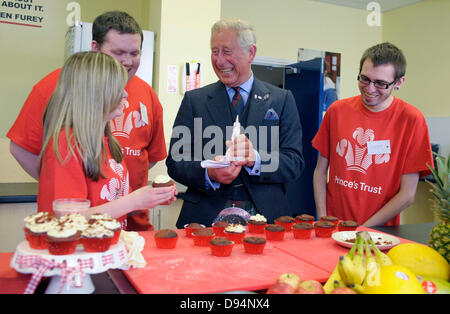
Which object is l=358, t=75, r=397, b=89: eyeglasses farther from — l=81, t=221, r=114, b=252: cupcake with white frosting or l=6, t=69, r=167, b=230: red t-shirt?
l=81, t=221, r=114, b=252: cupcake with white frosting

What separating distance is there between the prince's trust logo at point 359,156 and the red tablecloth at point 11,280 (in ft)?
5.94

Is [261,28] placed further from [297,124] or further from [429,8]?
[297,124]

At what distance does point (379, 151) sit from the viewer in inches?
93.1

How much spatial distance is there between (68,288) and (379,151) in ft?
6.18

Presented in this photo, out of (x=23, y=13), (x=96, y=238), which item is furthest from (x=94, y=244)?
(x=23, y=13)

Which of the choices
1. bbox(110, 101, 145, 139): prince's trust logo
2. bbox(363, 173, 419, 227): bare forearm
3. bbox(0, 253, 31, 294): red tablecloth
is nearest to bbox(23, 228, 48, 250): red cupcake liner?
bbox(0, 253, 31, 294): red tablecloth

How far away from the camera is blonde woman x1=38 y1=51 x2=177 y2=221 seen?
1.43 metres

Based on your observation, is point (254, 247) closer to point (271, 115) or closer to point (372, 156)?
point (271, 115)

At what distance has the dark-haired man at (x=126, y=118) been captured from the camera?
197 centimetres

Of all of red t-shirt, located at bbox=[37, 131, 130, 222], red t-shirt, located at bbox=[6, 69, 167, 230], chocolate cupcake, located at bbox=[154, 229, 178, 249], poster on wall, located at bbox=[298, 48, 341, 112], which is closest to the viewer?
red t-shirt, located at bbox=[37, 131, 130, 222]

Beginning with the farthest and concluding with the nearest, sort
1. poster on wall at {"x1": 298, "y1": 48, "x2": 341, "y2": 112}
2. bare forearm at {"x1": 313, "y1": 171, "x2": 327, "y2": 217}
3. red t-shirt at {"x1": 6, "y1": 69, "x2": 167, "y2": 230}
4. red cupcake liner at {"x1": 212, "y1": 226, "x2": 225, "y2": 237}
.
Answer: poster on wall at {"x1": 298, "y1": 48, "x2": 341, "y2": 112} < bare forearm at {"x1": 313, "y1": 171, "x2": 327, "y2": 217} < red t-shirt at {"x1": 6, "y1": 69, "x2": 167, "y2": 230} < red cupcake liner at {"x1": 212, "y1": 226, "x2": 225, "y2": 237}

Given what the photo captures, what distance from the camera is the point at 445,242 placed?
4.61ft

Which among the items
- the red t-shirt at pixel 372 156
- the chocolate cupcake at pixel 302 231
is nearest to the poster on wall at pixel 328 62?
the red t-shirt at pixel 372 156
